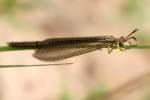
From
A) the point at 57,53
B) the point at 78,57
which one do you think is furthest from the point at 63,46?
the point at 78,57

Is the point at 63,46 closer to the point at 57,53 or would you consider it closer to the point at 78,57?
the point at 57,53

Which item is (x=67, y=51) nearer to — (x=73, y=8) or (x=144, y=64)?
(x=144, y=64)

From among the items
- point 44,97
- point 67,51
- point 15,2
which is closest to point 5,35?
point 15,2

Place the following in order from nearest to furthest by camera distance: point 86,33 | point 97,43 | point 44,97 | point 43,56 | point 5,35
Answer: point 43,56
point 97,43
point 44,97
point 5,35
point 86,33

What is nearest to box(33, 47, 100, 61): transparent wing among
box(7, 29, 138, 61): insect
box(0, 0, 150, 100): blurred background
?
box(7, 29, 138, 61): insect

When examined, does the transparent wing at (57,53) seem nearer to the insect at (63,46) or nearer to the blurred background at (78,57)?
the insect at (63,46)

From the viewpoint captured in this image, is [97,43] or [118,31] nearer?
[97,43]

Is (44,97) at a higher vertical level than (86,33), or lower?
lower
